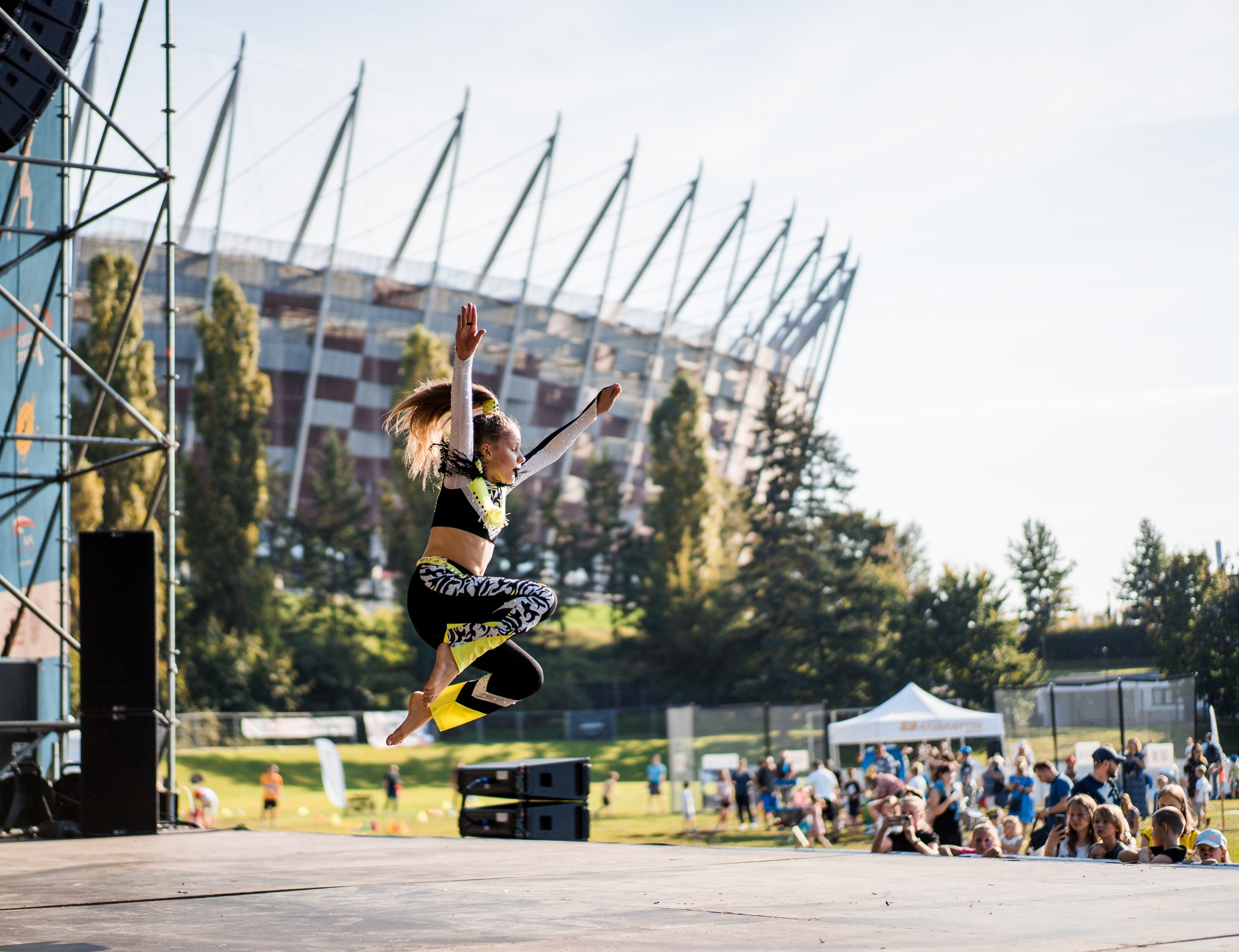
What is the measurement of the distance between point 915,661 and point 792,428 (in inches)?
389

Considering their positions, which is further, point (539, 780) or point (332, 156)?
point (332, 156)

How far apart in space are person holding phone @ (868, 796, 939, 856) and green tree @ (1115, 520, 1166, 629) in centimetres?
4971

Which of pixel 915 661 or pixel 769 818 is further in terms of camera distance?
pixel 915 661

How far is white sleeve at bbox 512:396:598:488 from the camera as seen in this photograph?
542 cm

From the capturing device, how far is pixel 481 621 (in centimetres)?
508

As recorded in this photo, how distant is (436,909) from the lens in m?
4.46

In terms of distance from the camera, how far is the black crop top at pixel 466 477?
5000 mm

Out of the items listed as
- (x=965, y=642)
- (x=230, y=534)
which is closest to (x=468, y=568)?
(x=230, y=534)

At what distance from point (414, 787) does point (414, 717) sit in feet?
90.3

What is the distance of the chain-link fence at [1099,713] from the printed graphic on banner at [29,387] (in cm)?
1193

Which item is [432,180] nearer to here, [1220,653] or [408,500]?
[408,500]

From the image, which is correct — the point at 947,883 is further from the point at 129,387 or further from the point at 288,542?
the point at 288,542

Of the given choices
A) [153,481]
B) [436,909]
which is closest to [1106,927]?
[436,909]

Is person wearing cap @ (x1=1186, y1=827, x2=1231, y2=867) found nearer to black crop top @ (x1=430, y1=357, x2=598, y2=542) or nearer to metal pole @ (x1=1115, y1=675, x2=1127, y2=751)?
black crop top @ (x1=430, y1=357, x2=598, y2=542)
